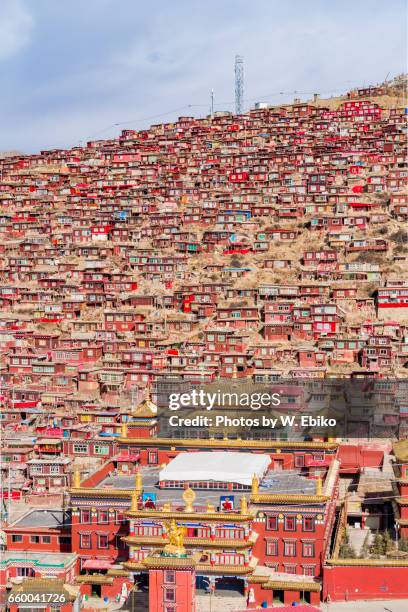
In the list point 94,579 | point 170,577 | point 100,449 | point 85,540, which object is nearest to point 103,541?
point 85,540

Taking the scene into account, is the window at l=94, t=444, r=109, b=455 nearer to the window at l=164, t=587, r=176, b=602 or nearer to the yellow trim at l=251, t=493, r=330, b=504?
the yellow trim at l=251, t=493, r=330, b=504

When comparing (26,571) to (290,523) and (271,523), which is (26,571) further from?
(290,523)

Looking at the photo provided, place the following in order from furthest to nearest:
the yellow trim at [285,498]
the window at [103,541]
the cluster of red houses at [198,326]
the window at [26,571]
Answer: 1. the window at [103,541]
2. the yellow trim at [285,498]
3. the cluster of red houses at [198,326]
4. the window at [26,571]

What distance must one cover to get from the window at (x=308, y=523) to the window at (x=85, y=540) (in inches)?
296

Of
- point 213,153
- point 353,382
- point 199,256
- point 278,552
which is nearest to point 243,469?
point 278,552

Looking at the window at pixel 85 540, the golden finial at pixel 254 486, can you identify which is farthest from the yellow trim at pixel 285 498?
the window at pixel 85 540

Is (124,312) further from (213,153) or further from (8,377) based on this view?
(213,153)

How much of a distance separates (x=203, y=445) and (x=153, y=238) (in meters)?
52.5

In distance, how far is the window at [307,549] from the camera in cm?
3638

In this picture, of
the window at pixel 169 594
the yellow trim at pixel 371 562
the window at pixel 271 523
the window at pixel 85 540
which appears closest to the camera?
the window at pixel 169 594

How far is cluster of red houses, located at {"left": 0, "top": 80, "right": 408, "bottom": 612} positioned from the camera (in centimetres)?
3597

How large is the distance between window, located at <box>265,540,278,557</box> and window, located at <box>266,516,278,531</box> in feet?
1.43

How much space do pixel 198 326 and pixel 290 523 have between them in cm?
3943

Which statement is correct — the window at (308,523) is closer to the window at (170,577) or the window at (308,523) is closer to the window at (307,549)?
the window at (307,549)
